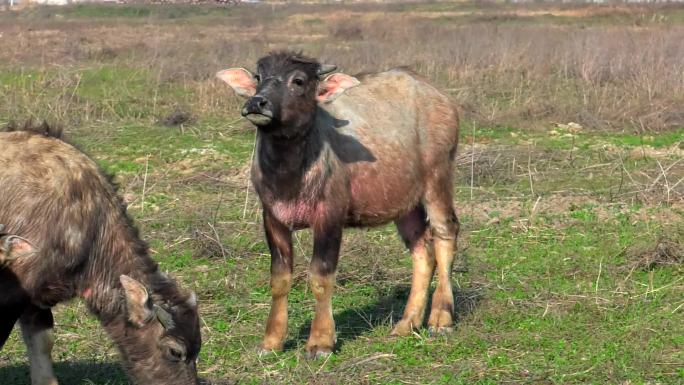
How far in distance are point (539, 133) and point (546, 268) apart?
615cm

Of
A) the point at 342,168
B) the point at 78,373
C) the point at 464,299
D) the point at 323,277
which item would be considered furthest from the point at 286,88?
the point at 464,299

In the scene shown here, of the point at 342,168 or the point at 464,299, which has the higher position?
the point at 342,168

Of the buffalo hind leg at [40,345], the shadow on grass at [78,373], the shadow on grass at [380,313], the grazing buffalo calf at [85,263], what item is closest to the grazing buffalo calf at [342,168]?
the shadow on grass at [380,313]

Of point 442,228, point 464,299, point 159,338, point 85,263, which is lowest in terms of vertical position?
point 464,299

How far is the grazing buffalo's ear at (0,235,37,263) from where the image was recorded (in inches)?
207

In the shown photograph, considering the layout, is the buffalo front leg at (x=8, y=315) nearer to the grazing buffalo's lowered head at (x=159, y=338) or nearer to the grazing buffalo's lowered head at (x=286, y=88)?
the grazing buffalo's lowered head at (x=159, y=338)

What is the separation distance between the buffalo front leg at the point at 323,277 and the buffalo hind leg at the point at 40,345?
1.71 meters

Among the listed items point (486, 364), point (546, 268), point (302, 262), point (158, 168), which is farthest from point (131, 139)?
point (486, 364)

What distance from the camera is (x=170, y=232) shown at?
9.85 meters

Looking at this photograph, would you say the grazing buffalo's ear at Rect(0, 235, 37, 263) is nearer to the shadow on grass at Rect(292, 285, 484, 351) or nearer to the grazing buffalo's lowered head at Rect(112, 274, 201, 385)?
the grazing buffalo's lowered head at Rect(112, 274, 201, 385)

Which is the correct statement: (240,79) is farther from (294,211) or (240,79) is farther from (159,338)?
(159,338)

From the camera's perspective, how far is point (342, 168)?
7.21 metres

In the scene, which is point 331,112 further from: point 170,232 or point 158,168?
point 158,168

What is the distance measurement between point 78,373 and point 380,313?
7.90 ft
